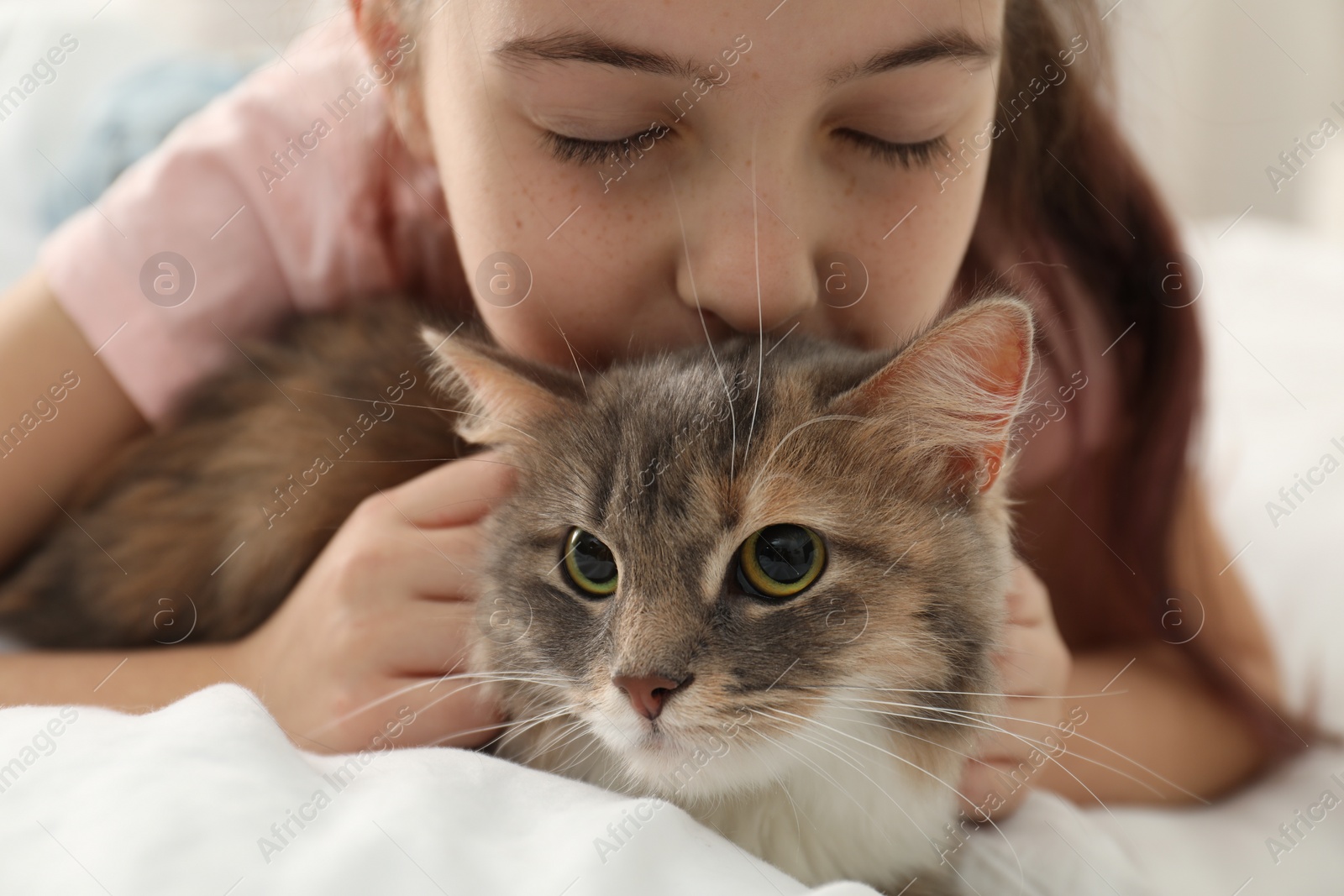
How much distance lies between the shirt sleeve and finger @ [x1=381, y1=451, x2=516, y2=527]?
0.61m

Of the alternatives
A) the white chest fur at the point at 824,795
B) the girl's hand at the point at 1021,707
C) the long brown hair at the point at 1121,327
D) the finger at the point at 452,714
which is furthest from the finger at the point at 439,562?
the long brown hair at the point at 1121,327

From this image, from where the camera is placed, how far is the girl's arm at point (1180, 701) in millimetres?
1652

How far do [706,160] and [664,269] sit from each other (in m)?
0.15

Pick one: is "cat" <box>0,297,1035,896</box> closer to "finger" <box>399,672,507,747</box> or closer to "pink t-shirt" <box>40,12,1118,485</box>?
"finger" <box>399,672,507,747</box>

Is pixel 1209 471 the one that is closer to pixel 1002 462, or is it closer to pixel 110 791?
pixel 1002 462

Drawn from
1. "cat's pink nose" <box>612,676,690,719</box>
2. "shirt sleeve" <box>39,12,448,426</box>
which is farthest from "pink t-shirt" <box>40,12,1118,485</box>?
"cat's pink nose" <box>612,676,690,719</box>

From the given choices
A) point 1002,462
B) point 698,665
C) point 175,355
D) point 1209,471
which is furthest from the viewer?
point 1209,471

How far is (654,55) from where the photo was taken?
103 cm

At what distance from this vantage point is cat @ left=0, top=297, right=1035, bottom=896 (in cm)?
98

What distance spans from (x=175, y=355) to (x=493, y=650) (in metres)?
0.93

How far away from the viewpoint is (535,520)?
3.93 feet

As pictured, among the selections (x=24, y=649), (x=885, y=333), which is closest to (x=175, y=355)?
(x=24, y=649)

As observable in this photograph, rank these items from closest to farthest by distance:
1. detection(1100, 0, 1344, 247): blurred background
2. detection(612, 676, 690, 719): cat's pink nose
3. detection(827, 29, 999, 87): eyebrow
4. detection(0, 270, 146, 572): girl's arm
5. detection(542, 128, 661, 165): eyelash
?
detection(612, 676, 690, 719): cat's pink nose
detection(827, 29, 999, 87): eyebrow
detection(542, 128, 661, 165): eyelash
detection(0, 270, 146, 572): girl's arm
detection(1100, 0, 1344, 247): blurred background

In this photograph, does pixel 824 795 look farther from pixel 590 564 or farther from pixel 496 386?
pixel 496 386
